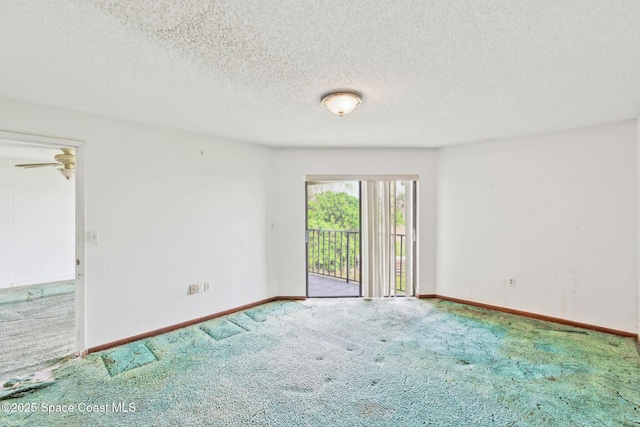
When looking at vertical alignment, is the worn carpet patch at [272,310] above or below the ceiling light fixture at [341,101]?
below

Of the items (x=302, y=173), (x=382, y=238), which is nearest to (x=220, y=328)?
(x=302, y=173)

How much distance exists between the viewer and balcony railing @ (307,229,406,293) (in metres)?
5.70

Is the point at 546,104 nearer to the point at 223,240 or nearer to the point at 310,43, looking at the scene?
the point at 310,43

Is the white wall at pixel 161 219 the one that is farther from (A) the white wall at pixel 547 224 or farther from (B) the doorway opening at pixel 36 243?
(A) the white wall at pixel 547 224

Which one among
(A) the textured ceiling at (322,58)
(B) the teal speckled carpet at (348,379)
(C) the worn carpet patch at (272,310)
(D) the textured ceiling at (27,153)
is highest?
(D) the textured ceiling at (27,153)

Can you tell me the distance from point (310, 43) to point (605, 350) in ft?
11.9

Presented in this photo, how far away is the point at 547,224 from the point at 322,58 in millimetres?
3372

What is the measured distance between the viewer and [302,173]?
4.32 metres

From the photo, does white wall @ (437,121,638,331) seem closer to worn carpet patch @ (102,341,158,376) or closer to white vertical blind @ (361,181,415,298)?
white vertical blind @ (361,181,415,298)

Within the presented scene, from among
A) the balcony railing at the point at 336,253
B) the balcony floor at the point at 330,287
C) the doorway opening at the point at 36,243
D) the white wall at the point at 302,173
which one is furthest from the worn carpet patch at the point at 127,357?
the balcony railing at the point at 336,253

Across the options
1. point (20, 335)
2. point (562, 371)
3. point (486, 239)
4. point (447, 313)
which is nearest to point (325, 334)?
point (447, 313)

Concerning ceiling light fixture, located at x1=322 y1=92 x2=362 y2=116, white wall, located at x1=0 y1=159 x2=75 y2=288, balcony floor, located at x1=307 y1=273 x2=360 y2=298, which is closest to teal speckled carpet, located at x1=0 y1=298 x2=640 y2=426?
balcony floor, located at x1=307 y1=273 x2=360 y2=298

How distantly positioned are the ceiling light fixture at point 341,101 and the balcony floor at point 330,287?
3090 mm

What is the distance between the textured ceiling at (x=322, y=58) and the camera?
1.37m
